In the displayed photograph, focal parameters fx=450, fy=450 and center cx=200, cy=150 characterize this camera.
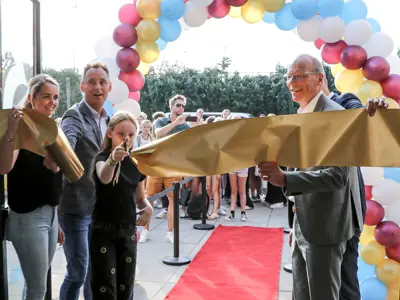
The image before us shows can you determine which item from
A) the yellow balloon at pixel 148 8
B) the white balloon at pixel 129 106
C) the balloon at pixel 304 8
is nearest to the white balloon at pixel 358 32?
the balloon at pixel 304 8

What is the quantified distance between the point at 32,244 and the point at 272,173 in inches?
62.0

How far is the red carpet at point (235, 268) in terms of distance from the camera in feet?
15.3

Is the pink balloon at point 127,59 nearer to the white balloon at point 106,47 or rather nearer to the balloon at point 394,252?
the white balloon at point 106,47

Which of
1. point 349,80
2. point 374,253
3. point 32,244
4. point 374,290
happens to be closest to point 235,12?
point 349,80

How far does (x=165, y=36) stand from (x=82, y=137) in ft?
7.81

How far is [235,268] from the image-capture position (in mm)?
5516

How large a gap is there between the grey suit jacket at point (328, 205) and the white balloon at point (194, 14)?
2758 millimetres

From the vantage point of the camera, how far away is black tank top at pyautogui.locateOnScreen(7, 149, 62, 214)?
2.84 m

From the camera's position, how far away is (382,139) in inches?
88.9

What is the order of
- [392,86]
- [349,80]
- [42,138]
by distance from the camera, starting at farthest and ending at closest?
[349,80], [392,86], [42,138]

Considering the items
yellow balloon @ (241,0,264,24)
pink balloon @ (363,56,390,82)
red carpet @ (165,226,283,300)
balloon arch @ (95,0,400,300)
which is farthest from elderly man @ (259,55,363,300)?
yellow balloon @ (241,0,264,24)

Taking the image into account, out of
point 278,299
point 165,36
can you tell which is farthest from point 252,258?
point 165,36

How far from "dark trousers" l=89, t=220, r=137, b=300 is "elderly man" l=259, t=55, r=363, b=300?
3.65 ft

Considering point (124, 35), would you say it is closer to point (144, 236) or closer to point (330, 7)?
point (330, 7)
